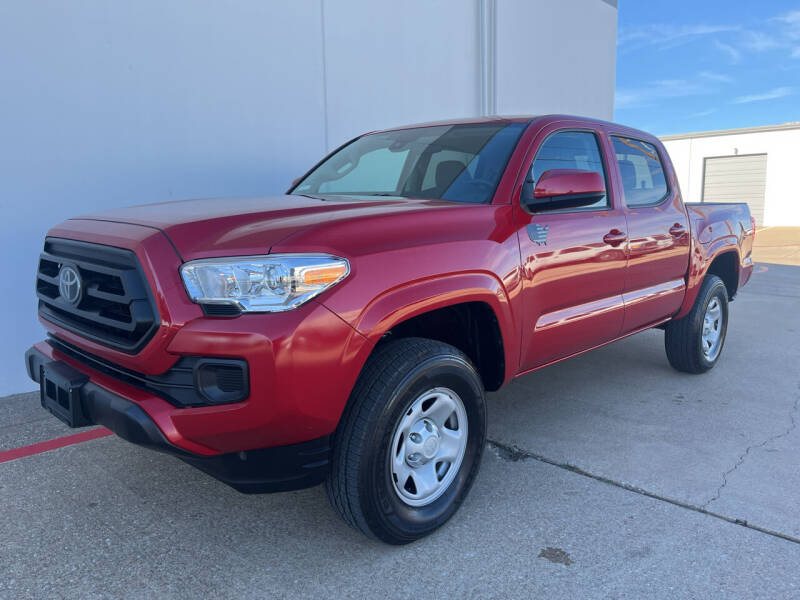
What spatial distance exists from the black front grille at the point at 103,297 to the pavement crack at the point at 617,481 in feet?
6.72

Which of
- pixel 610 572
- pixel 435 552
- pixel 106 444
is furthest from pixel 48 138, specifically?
pixel 610 572

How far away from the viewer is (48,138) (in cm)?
431

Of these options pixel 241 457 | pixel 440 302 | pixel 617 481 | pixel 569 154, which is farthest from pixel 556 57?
pixel 241 457

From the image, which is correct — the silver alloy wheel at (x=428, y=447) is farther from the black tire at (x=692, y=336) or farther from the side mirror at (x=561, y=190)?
the black tire at (x=692, y=336)

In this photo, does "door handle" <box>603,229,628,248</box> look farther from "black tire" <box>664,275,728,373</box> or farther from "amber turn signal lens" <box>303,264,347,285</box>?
"amber turn signal lens" <box>303,264,347,285</box>

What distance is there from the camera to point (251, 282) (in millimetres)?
2117

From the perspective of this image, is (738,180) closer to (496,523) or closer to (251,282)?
(496,523)

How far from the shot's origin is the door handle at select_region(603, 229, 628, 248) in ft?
11.7

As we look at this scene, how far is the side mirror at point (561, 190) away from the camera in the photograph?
3006mm

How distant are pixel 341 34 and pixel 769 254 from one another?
13844mm

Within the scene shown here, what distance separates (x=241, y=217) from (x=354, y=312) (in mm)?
602

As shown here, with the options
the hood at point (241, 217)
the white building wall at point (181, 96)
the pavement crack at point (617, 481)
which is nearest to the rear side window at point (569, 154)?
the hood at point (241, 217)

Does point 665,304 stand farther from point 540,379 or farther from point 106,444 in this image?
point 106,444

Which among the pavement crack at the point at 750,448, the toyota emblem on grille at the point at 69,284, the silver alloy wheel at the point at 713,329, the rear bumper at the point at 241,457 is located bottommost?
the pavement crack at the point at 750,448
